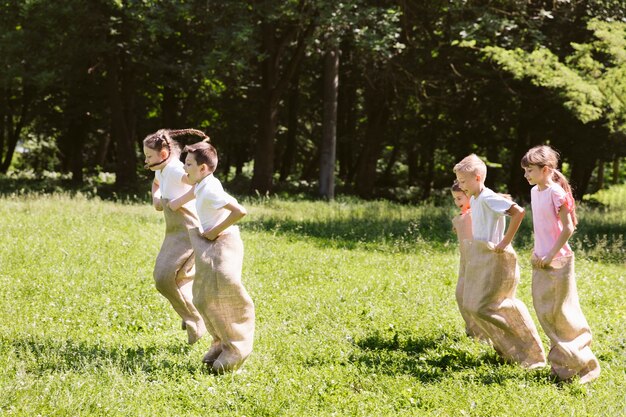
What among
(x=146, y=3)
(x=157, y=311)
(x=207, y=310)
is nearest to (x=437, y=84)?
(x=146, y=3)

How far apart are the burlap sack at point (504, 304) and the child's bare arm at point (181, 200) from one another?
10.1 ft

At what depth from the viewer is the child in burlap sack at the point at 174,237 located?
8.12 metres

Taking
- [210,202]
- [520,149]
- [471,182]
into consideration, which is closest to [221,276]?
[210,202]

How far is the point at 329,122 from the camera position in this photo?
27.2 m

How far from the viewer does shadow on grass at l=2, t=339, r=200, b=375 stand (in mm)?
7043

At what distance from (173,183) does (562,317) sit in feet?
14.3

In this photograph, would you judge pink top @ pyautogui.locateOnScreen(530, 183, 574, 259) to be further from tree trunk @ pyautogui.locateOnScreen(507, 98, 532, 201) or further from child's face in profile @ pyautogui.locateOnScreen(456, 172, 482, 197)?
tree trunk @ pyautogui.locateOnScreen(507, 98, 532, 201)

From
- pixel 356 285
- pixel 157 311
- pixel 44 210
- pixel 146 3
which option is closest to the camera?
pixel 157 311

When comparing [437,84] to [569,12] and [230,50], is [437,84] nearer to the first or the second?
[569,12]

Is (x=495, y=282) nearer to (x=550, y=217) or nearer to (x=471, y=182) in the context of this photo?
(x=550, y=217)

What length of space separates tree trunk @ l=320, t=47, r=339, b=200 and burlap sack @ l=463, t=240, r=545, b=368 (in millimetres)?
19626

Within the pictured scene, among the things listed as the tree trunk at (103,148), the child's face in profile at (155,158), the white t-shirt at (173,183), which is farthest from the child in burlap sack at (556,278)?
the tree trunk at (103,148)

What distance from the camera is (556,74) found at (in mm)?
19062

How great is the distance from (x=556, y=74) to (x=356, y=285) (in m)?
10.5
